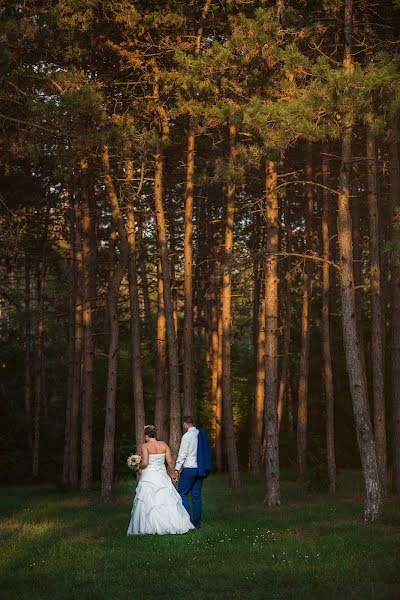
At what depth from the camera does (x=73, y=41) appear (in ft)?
72.1

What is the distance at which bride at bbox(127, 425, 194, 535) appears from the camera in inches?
596

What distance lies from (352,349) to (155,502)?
4788 mm

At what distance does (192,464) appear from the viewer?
632 inches

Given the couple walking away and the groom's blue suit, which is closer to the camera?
the couple walking away

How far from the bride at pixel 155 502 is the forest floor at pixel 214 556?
0.33m

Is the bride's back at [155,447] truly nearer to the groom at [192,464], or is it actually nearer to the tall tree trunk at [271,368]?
the groom at [192,464]

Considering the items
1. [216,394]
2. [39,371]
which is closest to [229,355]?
[216,394]

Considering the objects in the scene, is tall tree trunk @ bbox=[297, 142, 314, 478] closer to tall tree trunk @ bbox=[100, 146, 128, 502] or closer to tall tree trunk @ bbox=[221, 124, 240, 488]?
tall tree trunk @ bbox=[221, 124, 240, 488]

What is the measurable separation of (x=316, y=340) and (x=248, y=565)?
1086 inches

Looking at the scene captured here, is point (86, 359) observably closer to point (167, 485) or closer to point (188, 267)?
point (188, 267)

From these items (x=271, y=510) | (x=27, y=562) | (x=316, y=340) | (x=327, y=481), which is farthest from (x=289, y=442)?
(x=27, y=562)

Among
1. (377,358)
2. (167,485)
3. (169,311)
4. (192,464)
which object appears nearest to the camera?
(167,485)

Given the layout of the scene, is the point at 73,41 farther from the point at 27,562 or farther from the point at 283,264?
the point at 283,264

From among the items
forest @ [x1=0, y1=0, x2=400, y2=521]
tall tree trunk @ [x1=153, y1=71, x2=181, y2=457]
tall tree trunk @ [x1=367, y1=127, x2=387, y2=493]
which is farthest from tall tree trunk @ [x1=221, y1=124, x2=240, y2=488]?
tall tree trunk @ [x1=367, y1=127, x2=387, y2=493]
